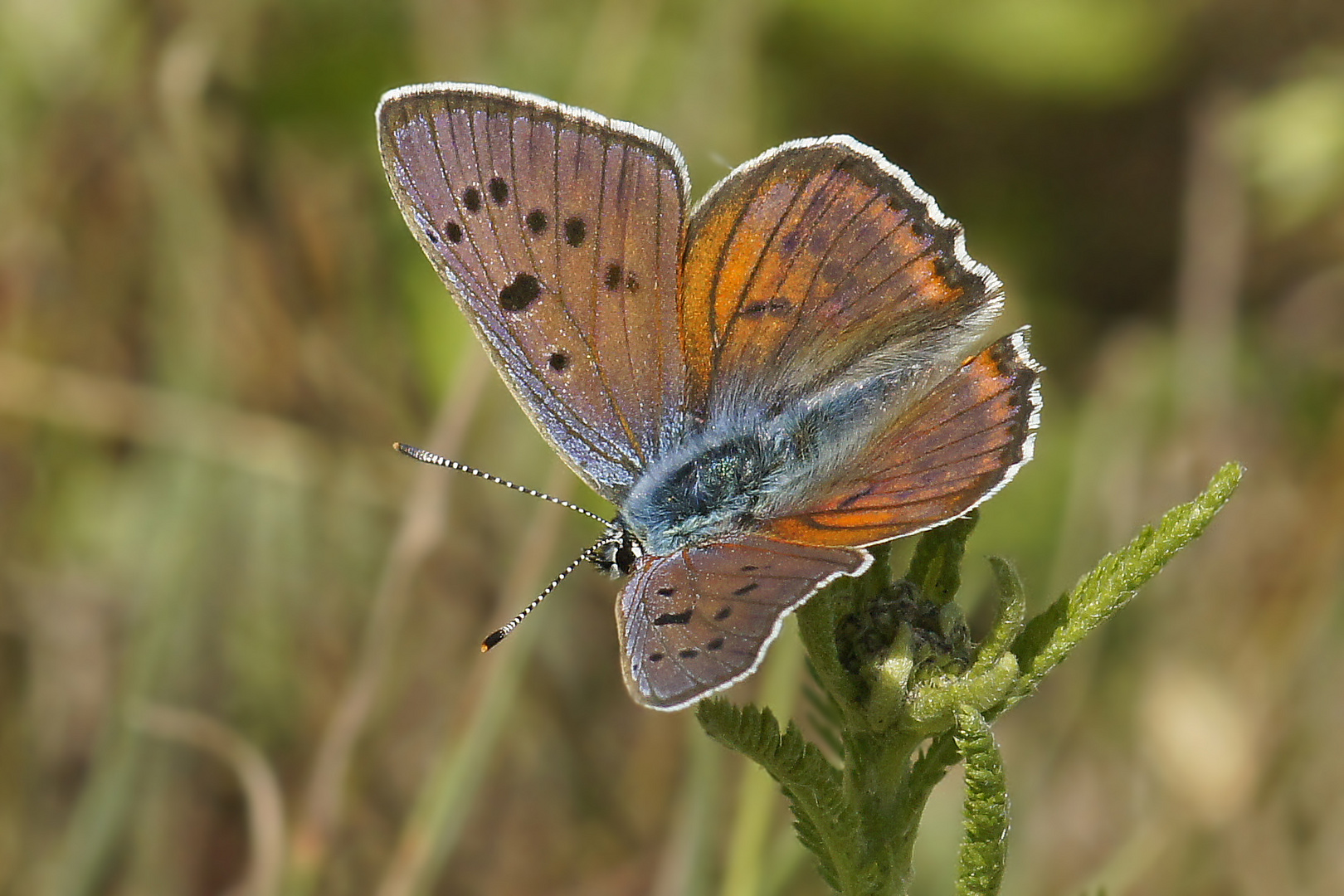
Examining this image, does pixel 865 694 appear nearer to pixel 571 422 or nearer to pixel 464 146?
pixel 571 422

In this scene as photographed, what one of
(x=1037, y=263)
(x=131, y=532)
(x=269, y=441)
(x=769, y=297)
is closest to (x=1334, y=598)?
(x=1037, y=263)

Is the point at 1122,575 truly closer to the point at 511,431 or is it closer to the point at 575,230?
the point at 575,230

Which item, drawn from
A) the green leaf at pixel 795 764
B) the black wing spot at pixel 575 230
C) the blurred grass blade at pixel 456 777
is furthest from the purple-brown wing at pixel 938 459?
the blurred grass blade at pixel 456 777

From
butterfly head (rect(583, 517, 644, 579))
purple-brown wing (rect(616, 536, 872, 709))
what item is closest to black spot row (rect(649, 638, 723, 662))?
purple-brown wing (rect(616, 536, 872, 709))

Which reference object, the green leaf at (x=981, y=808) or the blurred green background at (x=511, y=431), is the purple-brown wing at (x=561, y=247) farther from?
the green leaf at (x=981, y=808)

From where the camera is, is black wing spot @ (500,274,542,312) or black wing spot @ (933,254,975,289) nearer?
black wing spot @ (933,254,975,289)

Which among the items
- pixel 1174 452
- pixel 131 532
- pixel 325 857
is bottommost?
pixel 325 857

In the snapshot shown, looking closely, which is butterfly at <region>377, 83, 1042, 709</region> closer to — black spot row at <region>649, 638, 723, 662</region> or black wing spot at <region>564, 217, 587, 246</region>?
black wing spot at <region>564, 217, 587, 246</region>
